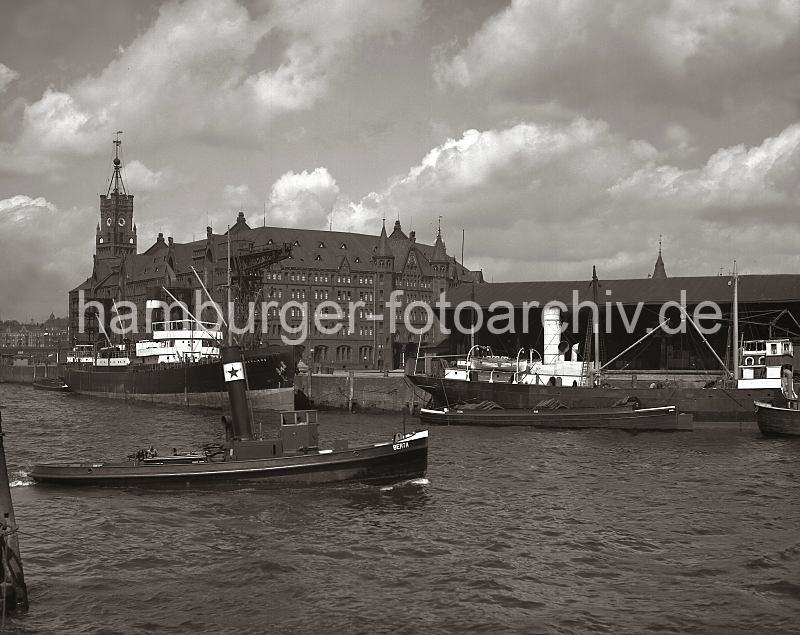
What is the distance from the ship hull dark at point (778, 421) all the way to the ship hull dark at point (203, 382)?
4115 cm

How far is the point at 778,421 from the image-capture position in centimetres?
5519

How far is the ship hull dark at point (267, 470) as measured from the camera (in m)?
34.3

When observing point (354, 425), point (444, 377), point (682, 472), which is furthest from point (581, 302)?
point (682, 472)

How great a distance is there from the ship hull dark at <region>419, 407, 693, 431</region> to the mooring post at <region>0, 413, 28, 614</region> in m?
43.8

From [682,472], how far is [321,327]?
9560 centimetres

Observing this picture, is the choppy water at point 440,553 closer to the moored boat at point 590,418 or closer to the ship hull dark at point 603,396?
the moored boat at point 590,418

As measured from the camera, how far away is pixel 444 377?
7106 centimetres

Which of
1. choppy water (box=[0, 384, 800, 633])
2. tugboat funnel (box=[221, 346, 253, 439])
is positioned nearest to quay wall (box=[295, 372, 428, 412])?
choppy water (box=[0, 384, 800, 633])

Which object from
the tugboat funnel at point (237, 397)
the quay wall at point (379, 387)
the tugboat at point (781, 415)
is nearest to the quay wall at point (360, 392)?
the quay wall at point (379, 387)

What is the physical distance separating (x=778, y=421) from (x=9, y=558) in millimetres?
48234

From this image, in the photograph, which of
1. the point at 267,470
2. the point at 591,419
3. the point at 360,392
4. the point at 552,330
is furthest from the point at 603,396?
the point at 267,470

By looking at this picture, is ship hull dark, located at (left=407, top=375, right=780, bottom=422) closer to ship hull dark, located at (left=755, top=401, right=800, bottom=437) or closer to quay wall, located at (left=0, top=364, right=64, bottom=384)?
ship hull dark, located at (left=755, top=401, right=800, bottom=437)

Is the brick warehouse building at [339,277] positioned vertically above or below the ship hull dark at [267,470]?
above

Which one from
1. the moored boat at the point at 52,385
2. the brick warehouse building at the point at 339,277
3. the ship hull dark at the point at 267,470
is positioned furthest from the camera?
the brick warehouse building at the point at 339,277
